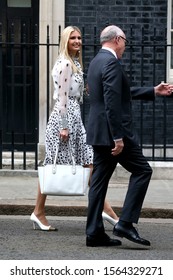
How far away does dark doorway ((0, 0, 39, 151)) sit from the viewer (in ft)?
41.2

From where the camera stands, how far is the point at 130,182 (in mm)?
7883

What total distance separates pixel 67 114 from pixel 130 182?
104 centimetres

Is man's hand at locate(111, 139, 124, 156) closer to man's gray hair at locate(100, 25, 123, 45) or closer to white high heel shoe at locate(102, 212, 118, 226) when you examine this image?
man's gray hair at locate(100, 25, 123, 45)

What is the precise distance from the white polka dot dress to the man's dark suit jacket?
0.61m

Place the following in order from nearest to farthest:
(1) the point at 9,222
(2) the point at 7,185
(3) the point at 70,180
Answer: (3) the point at 70,180 < (1) the point at 9,222 < (2) the point at 7,185

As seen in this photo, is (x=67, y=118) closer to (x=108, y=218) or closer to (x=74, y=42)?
(x=74, y=42)

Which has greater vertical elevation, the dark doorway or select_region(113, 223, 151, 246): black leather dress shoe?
the dark doorway

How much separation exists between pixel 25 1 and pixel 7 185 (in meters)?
3.00

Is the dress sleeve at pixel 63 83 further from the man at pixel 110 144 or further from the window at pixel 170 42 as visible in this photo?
the window at pixel 170 42

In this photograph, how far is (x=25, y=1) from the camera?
1295cm

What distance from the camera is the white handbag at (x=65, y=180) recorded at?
8305 millimetres

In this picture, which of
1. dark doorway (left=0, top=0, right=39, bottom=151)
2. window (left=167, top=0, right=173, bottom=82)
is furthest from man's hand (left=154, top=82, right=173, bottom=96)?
window (left=167, top=0, right=173, bottom=82)
